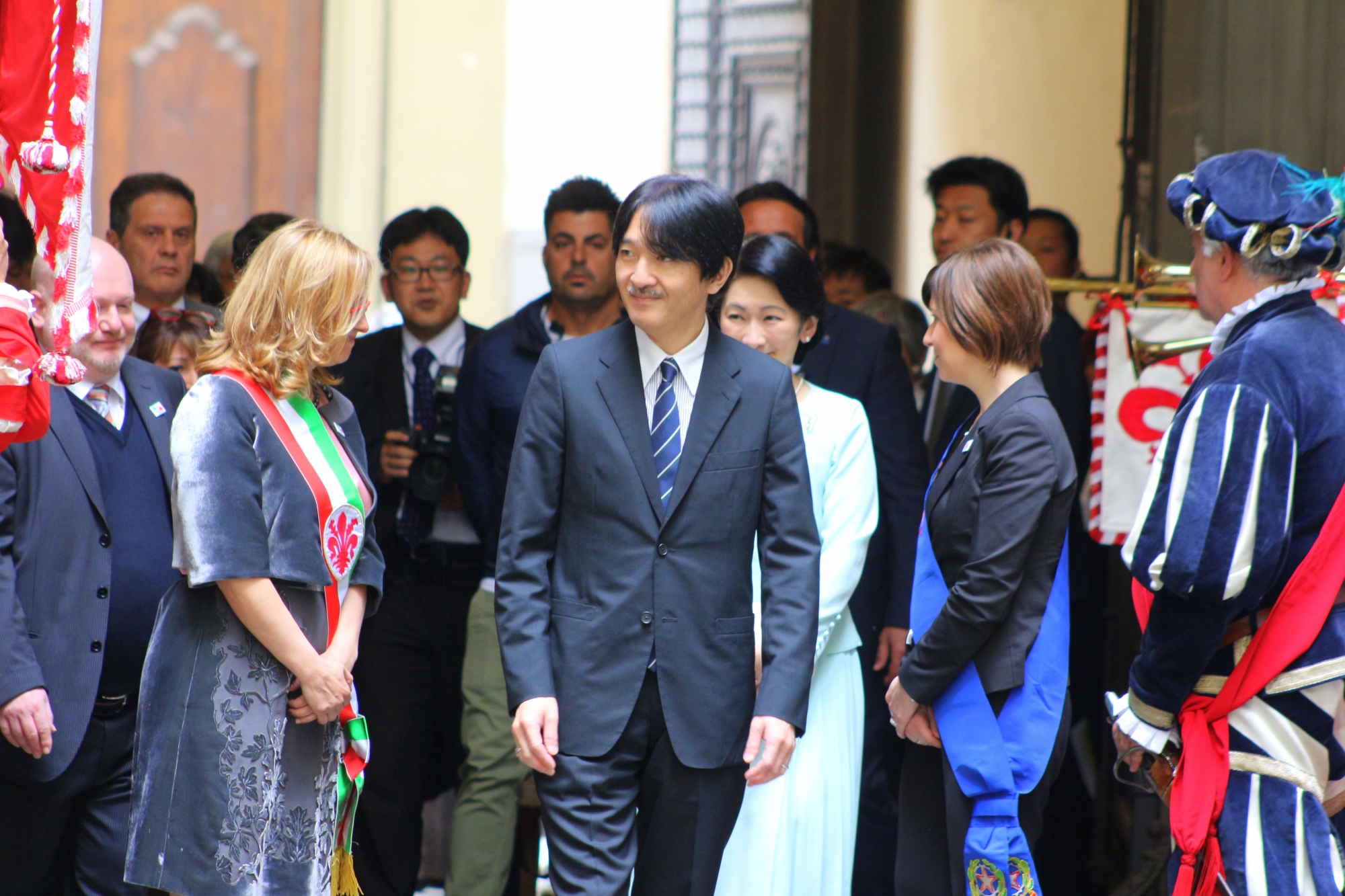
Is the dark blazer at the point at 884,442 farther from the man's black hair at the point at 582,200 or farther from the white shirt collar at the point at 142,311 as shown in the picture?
the white shirt collar at the point at 142,311

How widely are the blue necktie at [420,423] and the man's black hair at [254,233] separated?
0.56 meters

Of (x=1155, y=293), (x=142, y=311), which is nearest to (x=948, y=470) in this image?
(x=1155, y=293)

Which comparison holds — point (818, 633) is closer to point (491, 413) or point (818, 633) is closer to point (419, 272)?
point (491, 413)

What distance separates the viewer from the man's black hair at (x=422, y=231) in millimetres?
4367

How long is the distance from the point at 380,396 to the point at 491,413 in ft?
1.47

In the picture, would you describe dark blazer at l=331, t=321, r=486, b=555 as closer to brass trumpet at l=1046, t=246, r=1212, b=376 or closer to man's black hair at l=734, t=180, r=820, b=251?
man's black hair at l=734, t=180, r=820, b=251

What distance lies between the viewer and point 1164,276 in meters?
3.69

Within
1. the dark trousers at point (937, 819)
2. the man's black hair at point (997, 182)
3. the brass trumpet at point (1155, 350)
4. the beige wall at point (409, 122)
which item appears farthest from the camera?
the beige wall at point (409, 122)

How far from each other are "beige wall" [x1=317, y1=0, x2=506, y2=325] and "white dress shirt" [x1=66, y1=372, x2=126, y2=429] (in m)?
3.65

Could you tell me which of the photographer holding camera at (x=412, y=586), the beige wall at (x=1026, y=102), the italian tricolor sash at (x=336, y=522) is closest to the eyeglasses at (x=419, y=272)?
the photographer holding camera at (x=412, y=586)

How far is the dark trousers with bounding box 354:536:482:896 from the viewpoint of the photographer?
390cm

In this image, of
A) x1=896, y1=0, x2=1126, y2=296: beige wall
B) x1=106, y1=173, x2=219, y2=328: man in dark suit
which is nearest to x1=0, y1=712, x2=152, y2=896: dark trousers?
x1=106, y1=173, x2=219, y2=328: man in dark suit

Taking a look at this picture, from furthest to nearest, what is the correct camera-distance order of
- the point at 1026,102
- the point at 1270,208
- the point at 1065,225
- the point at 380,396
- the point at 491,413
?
1. the point at 1026,102
2. the point at 1065,225
3. the point at 380,396
4. the point at 491,413
5. the point at 1270,208

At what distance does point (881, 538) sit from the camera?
12.4 feet
